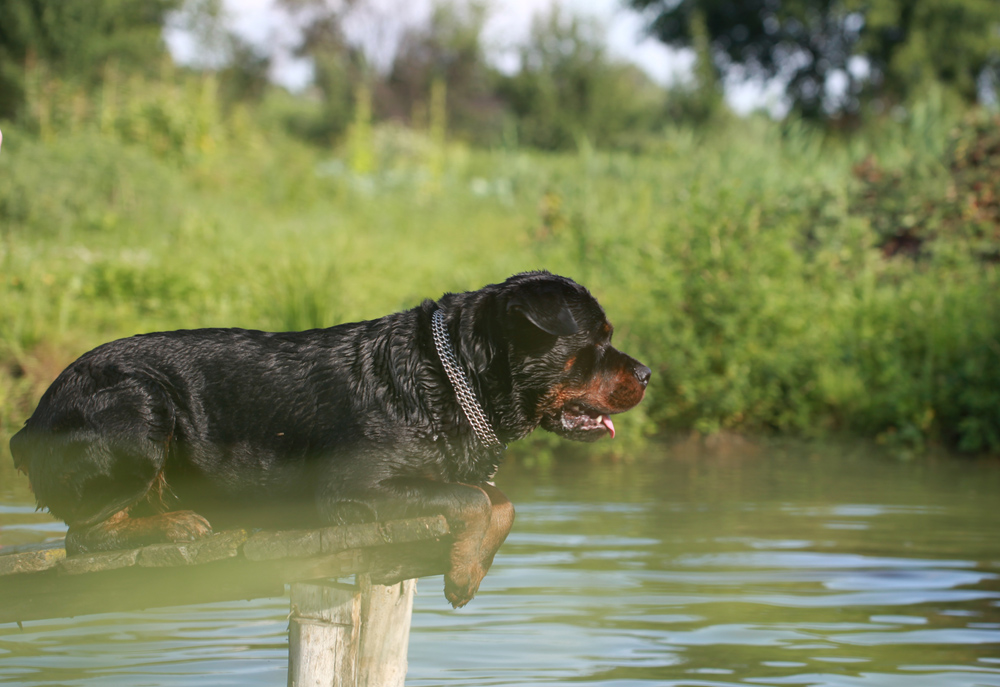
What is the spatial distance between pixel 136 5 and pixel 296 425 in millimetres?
22382

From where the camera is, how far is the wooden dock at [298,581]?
9.90 ft

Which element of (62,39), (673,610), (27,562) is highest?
(62,39)

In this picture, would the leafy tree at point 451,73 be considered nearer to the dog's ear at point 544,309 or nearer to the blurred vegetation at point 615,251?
the blurred vegetation at point 615,251

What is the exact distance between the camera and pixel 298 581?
3.14m

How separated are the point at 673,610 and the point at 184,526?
2.67 meters

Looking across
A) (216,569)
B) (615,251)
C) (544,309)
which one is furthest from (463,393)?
(615,251)

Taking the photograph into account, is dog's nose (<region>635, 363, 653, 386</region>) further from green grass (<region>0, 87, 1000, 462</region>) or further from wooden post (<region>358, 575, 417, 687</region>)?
green grass (<region>0, 87, 1000, 462</region>)

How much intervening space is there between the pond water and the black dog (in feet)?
3.43

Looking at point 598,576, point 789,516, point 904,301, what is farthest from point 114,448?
Result: point 904,301

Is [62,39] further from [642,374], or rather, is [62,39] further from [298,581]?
[298,581]

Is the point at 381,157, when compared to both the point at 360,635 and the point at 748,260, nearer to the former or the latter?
the point at 748,260

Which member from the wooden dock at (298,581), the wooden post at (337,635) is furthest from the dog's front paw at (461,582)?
the wooden post at (337,635)

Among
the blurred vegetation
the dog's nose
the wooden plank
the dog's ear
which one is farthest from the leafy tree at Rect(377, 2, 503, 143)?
the wooden plank

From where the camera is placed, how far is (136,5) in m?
23.1
